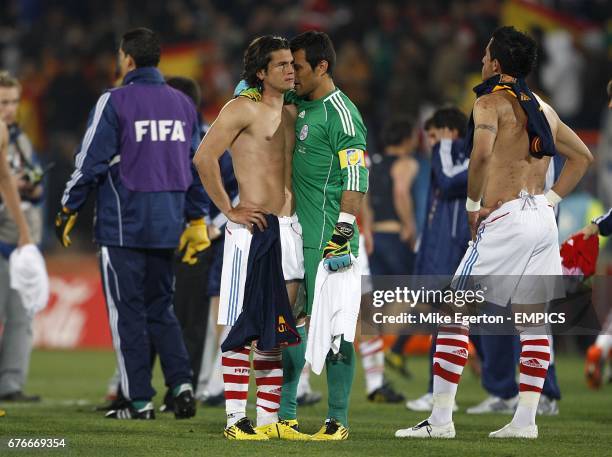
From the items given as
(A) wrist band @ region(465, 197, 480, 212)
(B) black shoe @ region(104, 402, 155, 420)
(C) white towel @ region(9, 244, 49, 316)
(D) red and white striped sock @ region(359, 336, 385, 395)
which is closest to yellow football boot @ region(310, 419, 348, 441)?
(A) wrist band @ region(465, 197, 480, 212)

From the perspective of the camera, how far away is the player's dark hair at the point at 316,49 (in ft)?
23.1

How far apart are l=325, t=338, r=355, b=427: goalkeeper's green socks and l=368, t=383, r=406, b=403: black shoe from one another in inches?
115

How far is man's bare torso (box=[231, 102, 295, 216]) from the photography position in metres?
7.00

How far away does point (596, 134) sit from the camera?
16.2 meters

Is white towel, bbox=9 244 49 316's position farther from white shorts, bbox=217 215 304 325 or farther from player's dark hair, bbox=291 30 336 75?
player's dark hair, bbox=291 30 336 75

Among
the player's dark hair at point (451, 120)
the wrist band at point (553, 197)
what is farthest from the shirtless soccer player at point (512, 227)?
the player's dark hair at point (451, 120)

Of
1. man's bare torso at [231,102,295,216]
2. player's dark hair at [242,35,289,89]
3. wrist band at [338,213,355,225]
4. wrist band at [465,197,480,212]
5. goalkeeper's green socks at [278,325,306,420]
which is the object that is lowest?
goalkeeper's green socks at [278,325,306,420]

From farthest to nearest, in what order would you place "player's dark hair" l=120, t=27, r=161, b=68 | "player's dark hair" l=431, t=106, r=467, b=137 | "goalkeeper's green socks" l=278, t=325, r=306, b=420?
"player's dark hair" l=431, t=106, r=467, b=137 → "player's dark hair" l=120, t=27, r=161, b=68 → "goalkeeper's green socks" l=278, t=325, r=306, b=420

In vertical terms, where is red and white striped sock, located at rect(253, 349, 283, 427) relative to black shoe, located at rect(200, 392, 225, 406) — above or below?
above

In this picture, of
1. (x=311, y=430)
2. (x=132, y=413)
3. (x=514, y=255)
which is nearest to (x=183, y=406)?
(x=132, y=413)

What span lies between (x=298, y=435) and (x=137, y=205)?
2.03 meters

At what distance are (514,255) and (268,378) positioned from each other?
1.55m

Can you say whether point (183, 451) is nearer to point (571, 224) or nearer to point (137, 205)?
point (137, 205)

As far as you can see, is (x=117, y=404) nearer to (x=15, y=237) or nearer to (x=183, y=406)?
(x=183, y=406)
